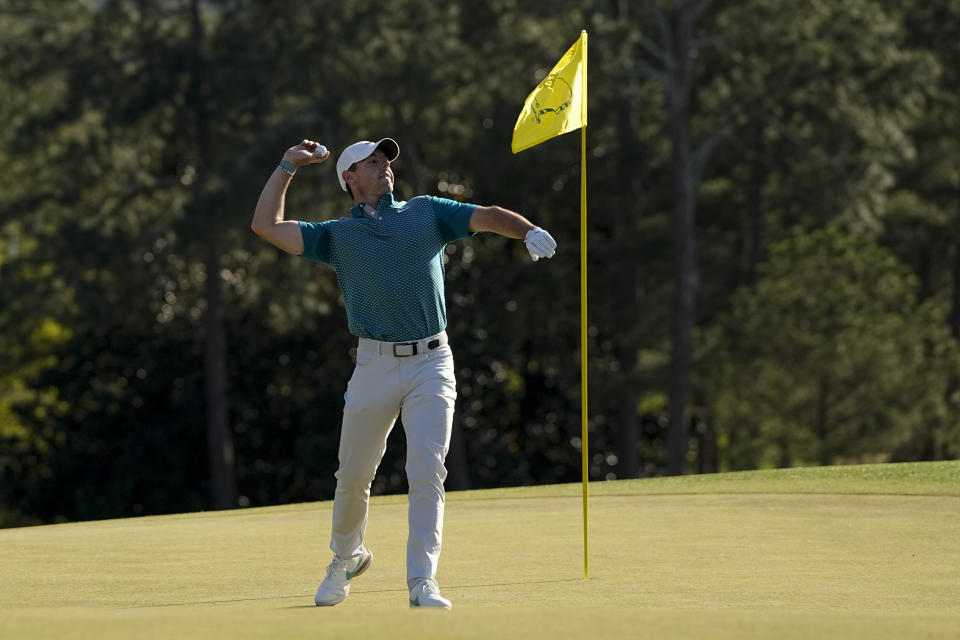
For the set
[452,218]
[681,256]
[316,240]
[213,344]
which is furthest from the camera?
[213,344]

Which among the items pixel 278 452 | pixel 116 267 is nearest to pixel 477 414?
pixel 278 452

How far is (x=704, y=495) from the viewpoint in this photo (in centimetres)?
1308

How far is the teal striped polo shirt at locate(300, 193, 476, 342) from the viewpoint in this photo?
24.1 feet

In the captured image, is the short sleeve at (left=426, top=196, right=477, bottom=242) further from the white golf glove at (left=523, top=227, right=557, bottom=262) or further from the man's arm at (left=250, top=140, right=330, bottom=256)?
the man's arm at (left=250, top=140, right=330, bottom=256)

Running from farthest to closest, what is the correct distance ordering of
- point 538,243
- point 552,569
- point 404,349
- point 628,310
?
point 628,310 < point 552,569 < point 404,349 < point 538,243

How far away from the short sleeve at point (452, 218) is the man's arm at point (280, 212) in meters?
0.57

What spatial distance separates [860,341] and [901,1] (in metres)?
11.1

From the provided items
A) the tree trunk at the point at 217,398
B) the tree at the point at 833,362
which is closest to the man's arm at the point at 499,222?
the tree at the point at 833,362

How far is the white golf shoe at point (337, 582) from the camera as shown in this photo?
735cm

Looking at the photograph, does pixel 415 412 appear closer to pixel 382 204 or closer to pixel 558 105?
pixel 382 204

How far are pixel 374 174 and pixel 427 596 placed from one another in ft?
6.30

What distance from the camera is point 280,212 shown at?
7.60 meters

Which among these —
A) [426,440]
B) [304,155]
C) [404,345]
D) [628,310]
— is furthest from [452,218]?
[628,310]

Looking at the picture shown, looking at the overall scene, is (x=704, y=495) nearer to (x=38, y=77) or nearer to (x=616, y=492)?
(x=616, y=492)
